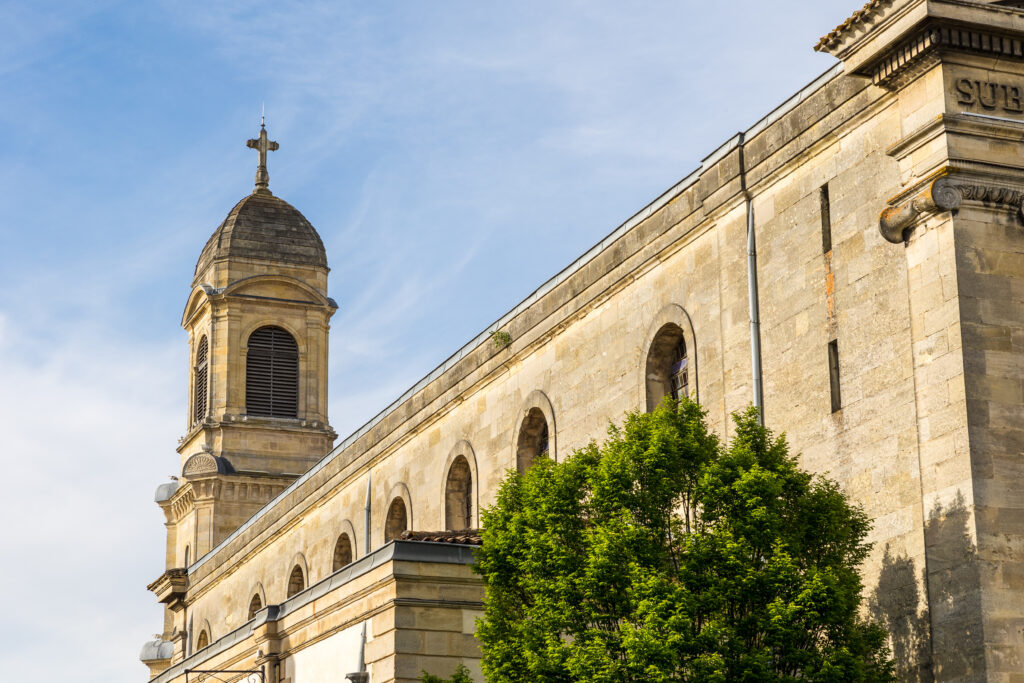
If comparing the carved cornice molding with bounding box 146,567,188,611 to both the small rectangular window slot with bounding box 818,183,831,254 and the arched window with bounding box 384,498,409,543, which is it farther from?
the small rectangular window slot with bounding box 818,183,831,254

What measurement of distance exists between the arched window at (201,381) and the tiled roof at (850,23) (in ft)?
129

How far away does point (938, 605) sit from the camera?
19.8 metres

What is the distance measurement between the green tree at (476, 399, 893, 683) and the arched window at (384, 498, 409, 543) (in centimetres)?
1909

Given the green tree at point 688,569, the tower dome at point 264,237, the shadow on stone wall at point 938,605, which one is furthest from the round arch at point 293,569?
the shadow on stone wall at point 938,605

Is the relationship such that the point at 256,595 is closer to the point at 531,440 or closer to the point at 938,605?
the point at 531,440

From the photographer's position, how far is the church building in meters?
20.0

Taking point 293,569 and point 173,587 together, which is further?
point 173,587

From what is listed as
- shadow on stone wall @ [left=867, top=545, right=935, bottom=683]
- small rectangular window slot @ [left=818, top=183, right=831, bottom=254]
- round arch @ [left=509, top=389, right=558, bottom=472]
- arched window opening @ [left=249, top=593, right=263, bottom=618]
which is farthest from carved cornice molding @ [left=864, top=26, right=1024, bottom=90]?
arched window opening @ [left=249, top=593, right=263, bottom=618]

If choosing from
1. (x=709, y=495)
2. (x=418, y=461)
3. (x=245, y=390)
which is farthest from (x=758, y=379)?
(x=245, y=390)

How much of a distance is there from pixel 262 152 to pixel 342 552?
24017mm

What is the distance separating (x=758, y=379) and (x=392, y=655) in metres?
6.65

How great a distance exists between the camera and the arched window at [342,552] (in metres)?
44.3

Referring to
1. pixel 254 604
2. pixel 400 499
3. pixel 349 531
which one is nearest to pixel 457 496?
pixel 400 499

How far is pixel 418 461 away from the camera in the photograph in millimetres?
39375
